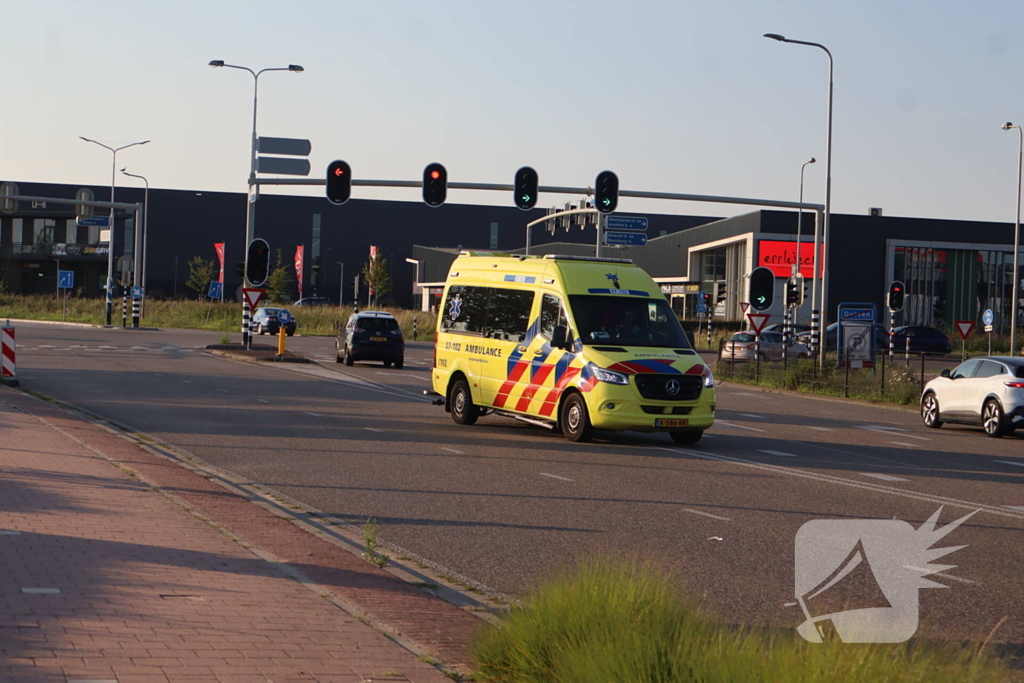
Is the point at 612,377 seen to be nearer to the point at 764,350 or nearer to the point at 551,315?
the point at 551,315

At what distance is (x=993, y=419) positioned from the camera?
840 inches

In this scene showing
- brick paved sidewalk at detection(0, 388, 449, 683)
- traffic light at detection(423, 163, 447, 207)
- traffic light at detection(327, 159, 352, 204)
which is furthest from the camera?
traffic light at detection(423, 163, 447, 207)

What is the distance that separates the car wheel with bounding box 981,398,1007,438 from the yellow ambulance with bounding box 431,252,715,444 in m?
6.81

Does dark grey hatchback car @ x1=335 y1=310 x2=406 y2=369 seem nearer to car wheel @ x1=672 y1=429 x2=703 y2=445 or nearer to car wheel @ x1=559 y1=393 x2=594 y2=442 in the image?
car wheel @ x1=559 y1=393 x2=594 y2=442

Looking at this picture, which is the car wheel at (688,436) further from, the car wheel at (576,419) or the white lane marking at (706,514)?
the white lane marking at (706,514)

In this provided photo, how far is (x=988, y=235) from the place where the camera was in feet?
255

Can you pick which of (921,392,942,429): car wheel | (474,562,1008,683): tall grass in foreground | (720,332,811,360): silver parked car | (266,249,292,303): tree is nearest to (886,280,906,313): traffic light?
(720,332,811,360): silver parked car

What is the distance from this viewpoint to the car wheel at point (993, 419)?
830 inches

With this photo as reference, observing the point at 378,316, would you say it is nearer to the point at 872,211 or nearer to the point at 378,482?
the point at 378,482

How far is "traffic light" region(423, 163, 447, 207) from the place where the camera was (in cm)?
3120

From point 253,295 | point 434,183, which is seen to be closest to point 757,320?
point 434,183

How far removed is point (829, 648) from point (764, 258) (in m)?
72.7

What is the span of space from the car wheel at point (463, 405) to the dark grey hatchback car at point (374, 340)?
666 inches

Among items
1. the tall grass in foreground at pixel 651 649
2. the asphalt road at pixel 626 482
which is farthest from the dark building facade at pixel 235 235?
the tall grass in foreground at pixel 651 649
